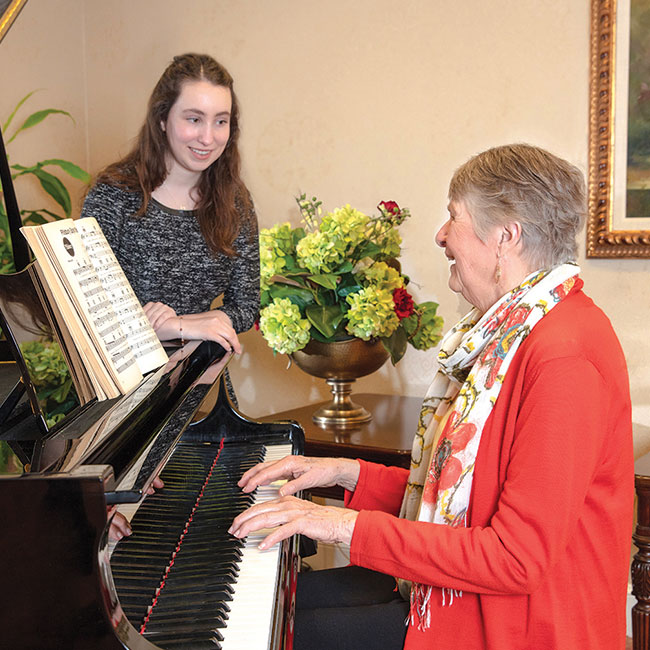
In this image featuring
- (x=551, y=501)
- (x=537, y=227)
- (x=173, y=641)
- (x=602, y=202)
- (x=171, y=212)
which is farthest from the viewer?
(x=602, y=202)

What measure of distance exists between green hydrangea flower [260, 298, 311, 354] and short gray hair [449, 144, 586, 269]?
3.26ft

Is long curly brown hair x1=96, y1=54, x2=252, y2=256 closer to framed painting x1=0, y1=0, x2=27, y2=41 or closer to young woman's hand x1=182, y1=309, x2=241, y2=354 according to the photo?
young woman's hand x1=182, y1=309, x2=241, y2=354

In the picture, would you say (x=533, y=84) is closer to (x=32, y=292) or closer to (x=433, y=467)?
(x=433, y=467)

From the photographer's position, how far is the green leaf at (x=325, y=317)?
225 centimetres

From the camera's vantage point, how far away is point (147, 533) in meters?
1.18

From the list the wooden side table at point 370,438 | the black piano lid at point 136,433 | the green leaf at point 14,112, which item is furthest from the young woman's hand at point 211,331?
the green leaf at point 14,112

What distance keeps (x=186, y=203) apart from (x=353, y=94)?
38.6 inches

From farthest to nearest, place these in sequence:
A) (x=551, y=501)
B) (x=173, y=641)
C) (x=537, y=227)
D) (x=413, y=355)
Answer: (x=413, y=355) → (x=537, y=227) → (x=551, y=501) → (x=173, y=641)

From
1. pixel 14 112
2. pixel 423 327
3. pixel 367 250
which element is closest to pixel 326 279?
pixel 367 250

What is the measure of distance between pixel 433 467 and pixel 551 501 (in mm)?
271

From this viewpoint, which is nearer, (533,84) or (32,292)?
(32,292)

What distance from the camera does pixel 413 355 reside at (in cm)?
286

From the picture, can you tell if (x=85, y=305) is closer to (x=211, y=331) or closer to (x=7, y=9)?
(x=211, y=331)

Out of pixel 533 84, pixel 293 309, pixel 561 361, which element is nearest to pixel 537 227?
pixel 561 361
